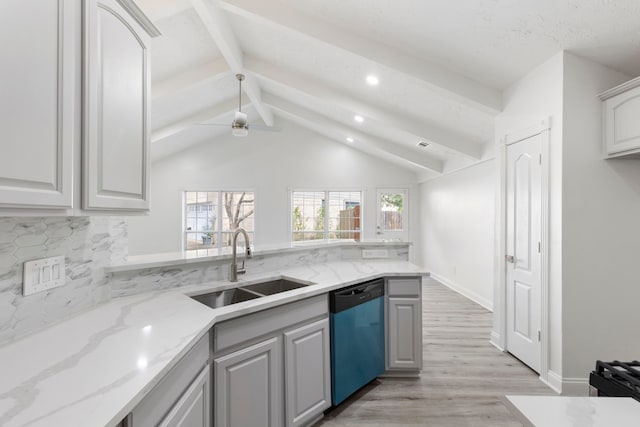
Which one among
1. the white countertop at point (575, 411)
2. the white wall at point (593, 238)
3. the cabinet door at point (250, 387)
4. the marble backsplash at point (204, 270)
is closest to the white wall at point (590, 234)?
the white wall at point (593, 238)

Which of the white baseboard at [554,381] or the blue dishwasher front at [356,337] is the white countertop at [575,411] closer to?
the blue dishwasher front at [356,337]

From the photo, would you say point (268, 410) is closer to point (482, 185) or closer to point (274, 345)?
point (274, 345)

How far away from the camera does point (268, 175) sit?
6.57m

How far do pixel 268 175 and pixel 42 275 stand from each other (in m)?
5.52

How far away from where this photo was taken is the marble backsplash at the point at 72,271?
1053 millimetres

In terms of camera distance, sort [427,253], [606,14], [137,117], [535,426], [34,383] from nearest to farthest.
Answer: [535,426], [34,383], [137,117], [606,14], [427,253]

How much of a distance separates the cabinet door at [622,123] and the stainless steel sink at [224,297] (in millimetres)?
2656

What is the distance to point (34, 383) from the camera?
30.9 inches

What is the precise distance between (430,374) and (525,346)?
0.92 meters

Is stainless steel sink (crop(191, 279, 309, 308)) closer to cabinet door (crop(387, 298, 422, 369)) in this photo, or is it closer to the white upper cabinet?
cabinet door (crop(387, 298, 422, 369))

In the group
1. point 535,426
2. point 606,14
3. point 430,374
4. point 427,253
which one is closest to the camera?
point 535,426

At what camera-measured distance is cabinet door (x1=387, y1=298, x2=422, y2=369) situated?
7.49 feet

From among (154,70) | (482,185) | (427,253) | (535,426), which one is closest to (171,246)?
(154,70)

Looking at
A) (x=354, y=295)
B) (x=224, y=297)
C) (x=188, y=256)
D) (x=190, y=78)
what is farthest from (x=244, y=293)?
(x=190, y=78)
